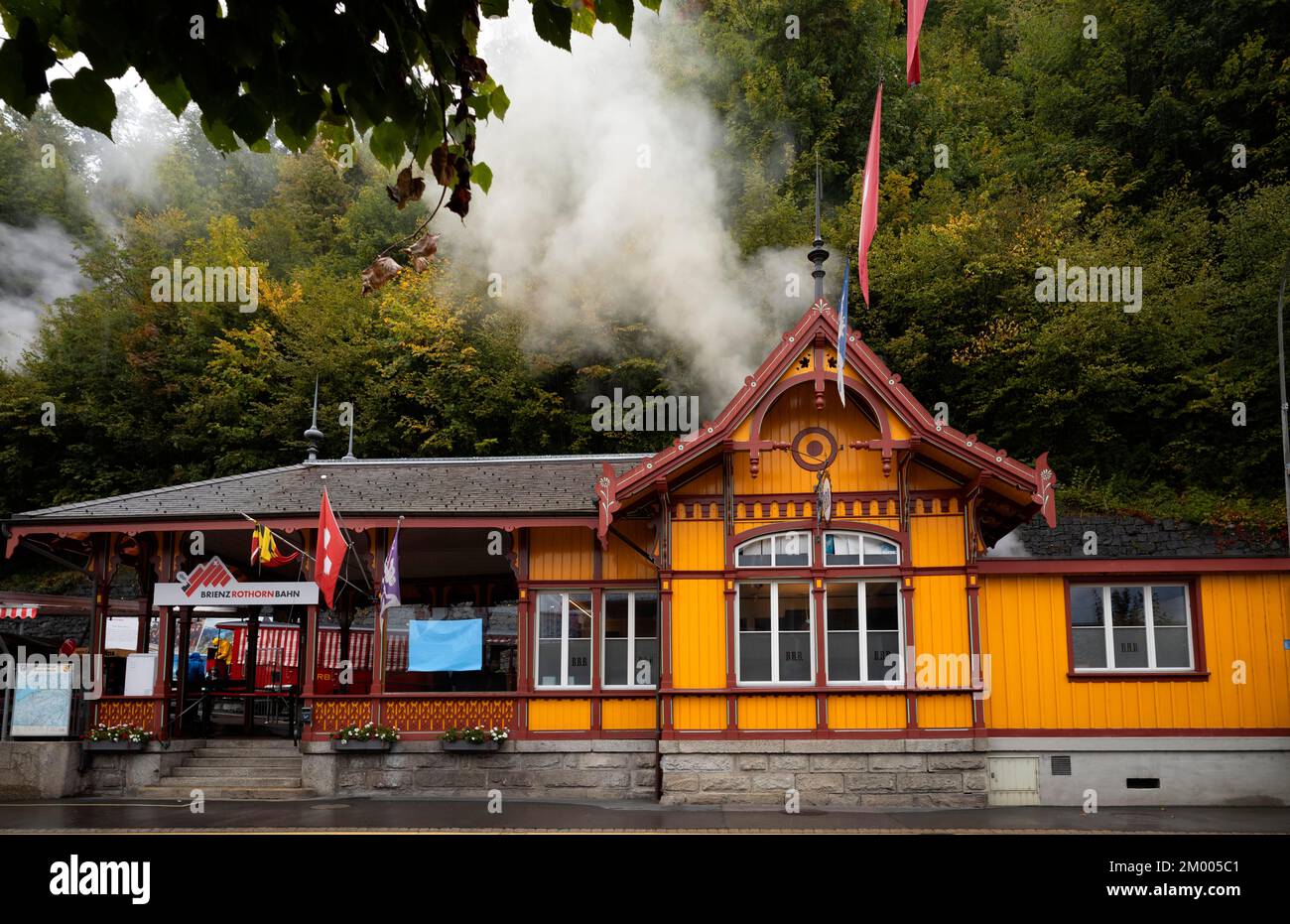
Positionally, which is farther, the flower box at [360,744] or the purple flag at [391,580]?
the flower box at [360,744]

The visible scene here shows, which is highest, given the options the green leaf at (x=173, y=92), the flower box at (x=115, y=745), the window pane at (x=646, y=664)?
the green leaf at (x=173, y=92)

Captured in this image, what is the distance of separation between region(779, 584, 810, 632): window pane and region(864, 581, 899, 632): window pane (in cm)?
91

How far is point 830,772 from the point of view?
15.8 meters

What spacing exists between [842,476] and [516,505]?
517 centimetres

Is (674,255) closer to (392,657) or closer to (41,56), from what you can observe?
(392,657)

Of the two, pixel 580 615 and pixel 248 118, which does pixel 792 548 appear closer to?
pixel 580 615

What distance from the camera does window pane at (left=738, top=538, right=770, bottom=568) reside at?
1673 centimetres

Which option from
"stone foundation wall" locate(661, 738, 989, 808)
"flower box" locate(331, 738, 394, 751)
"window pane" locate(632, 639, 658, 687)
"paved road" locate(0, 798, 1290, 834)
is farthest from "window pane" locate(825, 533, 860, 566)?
"flower box" locate(331, 738, 394, 751)

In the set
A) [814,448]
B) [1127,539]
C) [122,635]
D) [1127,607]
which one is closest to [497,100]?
[814,448]

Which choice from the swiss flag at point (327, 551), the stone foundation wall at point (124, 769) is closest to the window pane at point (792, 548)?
the swiss flag at point (327, 551)

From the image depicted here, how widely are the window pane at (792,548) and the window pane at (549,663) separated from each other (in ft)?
13.0

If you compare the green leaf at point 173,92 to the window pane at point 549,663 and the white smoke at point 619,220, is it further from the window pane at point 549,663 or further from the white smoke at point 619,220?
the white smoke at point 619,220

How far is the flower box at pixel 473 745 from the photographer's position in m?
16.9

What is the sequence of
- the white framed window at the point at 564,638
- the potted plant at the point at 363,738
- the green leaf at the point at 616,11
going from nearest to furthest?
the green leaf at the point at 616,11 < the potted plant at the point at 363,738 < the white framed window at the point at 564,638
